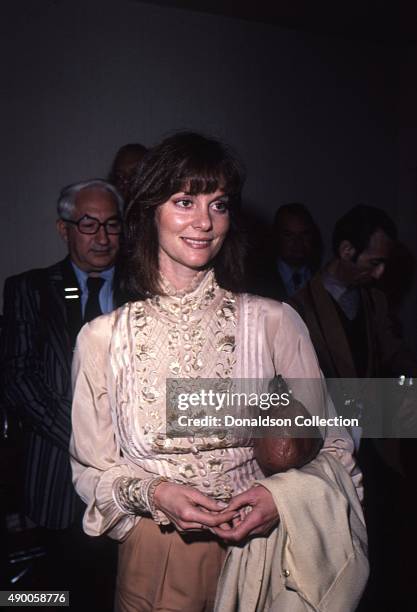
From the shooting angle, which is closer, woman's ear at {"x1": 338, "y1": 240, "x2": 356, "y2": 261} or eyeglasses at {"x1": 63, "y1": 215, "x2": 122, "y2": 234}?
eyeglasses at {"x1": 63, "y1": 215, "x2": 122, "y2": 234}

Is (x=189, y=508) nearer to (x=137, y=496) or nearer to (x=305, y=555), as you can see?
(x=137, y=496)

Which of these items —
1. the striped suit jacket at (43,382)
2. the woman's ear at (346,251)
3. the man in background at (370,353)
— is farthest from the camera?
the woman's ear at (346,251)

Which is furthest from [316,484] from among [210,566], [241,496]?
[210,566]

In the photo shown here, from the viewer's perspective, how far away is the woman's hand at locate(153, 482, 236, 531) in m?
1.02

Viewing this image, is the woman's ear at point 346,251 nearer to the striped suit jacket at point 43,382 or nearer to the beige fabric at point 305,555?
the striped suit jacket at point 43,382

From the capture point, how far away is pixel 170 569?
1.19 m

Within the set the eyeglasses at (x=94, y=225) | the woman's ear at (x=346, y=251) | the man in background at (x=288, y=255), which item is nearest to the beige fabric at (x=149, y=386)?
the eyeglasses at (x=94, y=225)

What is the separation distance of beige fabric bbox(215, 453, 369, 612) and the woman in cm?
→ 6

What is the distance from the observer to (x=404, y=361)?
2.36 meters

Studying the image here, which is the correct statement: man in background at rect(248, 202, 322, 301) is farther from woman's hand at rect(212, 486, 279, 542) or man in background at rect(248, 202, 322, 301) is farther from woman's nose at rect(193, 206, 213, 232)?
woman's hand at rect(212, 486, 279, 542)

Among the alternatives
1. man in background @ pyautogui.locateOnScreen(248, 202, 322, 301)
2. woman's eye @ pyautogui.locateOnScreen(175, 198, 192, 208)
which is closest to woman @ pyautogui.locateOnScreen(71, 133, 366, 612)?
woman's eye @ pyautogui.locateOnScreen(175, 198, 192, 208)

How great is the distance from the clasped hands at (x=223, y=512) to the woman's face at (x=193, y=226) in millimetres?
427

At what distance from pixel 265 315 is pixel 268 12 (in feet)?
9.71

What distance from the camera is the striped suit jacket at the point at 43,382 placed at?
77.5 inches
